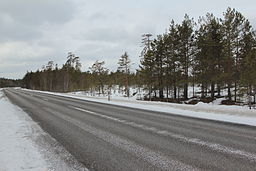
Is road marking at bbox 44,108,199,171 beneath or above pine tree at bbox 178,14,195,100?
beneath

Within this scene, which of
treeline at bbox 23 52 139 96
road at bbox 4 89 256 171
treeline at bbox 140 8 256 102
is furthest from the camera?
treeline at bbox 23 52 139 96

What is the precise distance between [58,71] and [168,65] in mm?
72698

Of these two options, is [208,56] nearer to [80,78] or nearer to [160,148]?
[160,148]

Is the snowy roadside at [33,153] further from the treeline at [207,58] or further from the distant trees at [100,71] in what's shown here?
the distant trees at [100,71]

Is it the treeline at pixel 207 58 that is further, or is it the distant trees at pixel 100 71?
the distant trees at pixel 100 71

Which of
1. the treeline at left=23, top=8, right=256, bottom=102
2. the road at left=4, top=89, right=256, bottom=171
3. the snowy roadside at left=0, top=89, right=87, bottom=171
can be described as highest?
the treeline at left=23, top=8, right=256, bottom=102

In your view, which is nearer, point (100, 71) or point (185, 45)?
point (185, 45)

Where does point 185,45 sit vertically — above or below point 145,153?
above

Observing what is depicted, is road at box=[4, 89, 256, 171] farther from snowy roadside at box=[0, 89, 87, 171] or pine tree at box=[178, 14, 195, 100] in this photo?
pine tree at box=[178, 14, 195, 100]

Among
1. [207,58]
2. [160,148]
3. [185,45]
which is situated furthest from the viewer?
[185,45]

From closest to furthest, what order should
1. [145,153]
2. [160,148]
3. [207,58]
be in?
1. [145,153]
2. [160,148]
3. [207,58]

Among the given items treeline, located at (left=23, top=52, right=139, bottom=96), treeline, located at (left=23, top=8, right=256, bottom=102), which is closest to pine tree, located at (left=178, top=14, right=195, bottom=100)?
treeline, located at (left=23, top=8, right=256, bottom=102)

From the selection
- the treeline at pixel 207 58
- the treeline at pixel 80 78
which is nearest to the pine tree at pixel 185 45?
the treeline at pixel 207 58

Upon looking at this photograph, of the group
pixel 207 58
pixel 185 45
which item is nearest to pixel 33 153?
pixel 207 58
